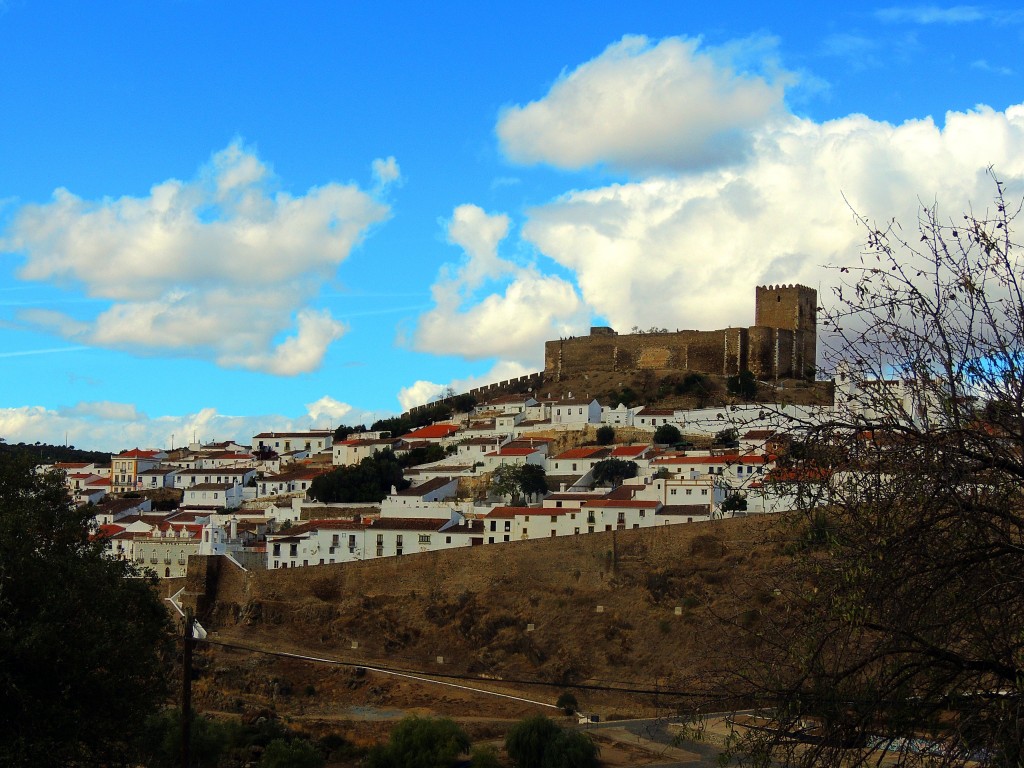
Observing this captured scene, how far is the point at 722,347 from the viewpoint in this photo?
7469 cm

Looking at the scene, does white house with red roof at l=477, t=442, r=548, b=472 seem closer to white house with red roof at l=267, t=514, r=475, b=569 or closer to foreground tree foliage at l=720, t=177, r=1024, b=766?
white house with red roof at l=267, t=514, r=475, b=569

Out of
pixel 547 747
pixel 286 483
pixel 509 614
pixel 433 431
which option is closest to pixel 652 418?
pixel 433 431

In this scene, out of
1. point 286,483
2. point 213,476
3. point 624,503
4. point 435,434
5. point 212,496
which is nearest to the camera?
point 624,503

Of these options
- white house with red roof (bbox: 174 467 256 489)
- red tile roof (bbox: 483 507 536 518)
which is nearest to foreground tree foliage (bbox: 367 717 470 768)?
red tile roof (bbox: 483 507 536 518)

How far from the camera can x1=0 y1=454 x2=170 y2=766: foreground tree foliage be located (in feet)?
45.6

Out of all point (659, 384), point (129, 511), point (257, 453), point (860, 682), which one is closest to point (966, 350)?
point (860, 682)

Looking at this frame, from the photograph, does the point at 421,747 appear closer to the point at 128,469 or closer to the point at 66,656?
the point at 66,656

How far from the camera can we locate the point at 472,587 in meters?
38.4

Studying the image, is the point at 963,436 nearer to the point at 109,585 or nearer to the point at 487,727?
the point at 109,585

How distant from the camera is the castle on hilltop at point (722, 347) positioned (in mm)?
73500

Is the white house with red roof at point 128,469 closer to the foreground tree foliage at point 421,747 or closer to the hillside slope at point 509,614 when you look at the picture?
the hillside slope at point 509,614

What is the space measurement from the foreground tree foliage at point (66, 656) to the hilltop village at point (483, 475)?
529 inches

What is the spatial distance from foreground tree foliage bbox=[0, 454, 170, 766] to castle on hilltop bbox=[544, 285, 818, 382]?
194 feet

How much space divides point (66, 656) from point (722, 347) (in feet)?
209
